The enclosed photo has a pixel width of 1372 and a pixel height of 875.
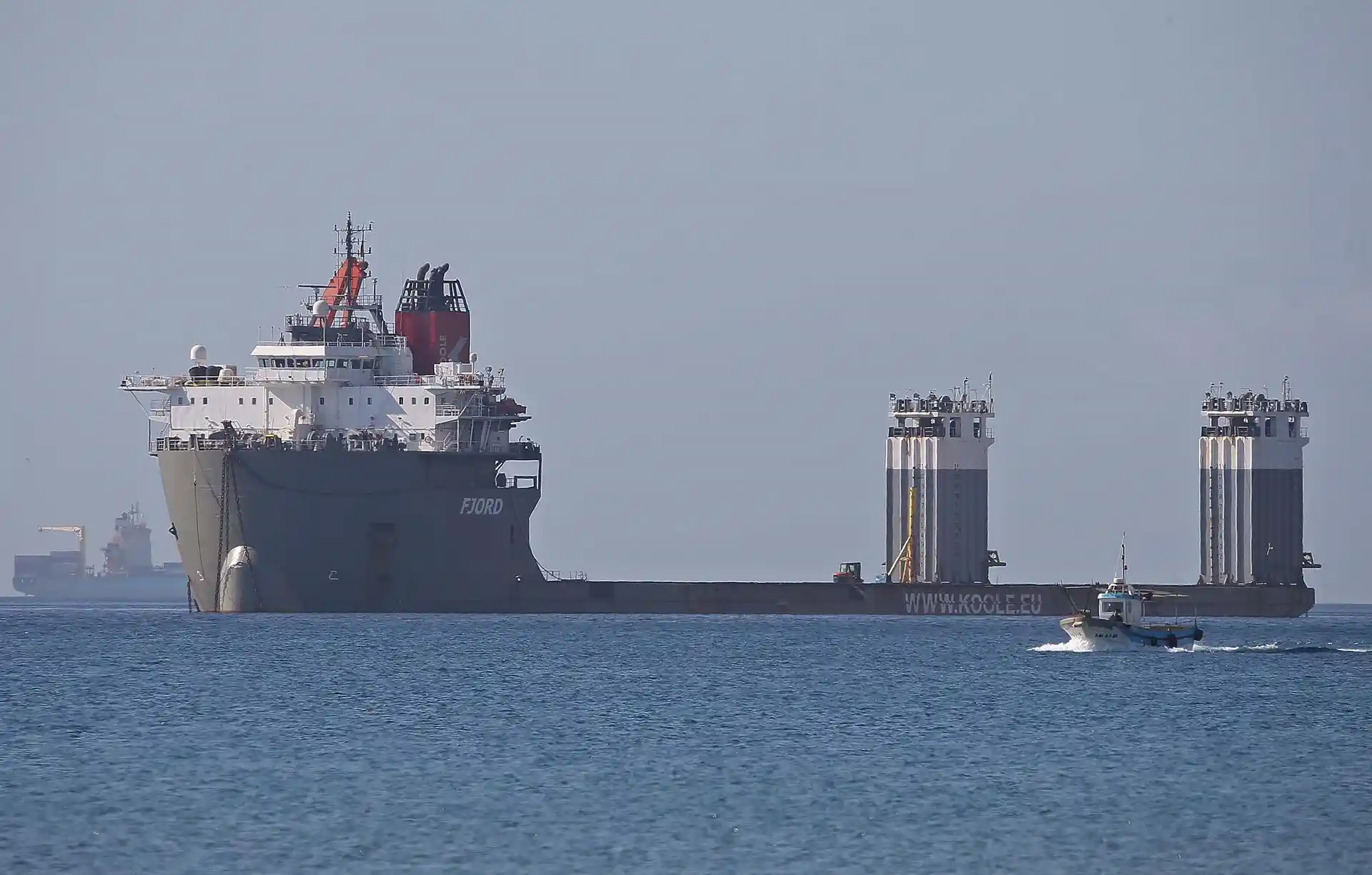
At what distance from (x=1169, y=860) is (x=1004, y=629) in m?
50.5

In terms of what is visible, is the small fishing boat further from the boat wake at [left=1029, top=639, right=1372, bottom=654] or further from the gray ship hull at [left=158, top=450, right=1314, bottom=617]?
the gray ship hull at [left=158, top=450, right=1314, bottom=617]

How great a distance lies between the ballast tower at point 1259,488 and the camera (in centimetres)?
8750

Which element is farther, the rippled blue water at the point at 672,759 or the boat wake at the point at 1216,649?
the boat wake at the point at 1216,649

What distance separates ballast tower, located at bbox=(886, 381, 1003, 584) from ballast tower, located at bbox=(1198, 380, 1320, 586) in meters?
9.48

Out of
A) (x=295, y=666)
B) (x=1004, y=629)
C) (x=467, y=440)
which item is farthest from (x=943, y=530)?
(x=295, y=666)

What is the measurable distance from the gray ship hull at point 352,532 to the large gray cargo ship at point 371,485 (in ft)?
0.16

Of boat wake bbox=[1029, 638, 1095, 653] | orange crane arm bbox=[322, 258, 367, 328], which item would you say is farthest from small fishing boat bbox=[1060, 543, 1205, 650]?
orange crane arm bbox=[322, 258, 367, 328]

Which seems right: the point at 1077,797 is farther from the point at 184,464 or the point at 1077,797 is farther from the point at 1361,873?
the point at 184,464

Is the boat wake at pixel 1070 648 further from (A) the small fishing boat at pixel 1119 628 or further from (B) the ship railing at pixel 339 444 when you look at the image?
(B) the ship railing at pixel 339 444

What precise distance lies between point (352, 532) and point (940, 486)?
953 inches

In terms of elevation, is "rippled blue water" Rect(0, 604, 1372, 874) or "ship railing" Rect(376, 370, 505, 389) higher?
"ship railing" Rect(376, 370, 505, 389)

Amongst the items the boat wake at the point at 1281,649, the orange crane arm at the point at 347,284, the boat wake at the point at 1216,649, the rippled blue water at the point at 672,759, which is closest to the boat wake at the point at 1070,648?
the boat wake at the point at 1216,649

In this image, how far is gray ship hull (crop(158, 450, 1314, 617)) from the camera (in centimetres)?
7031

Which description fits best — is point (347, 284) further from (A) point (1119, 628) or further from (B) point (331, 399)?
(A) point (1119, 628)
